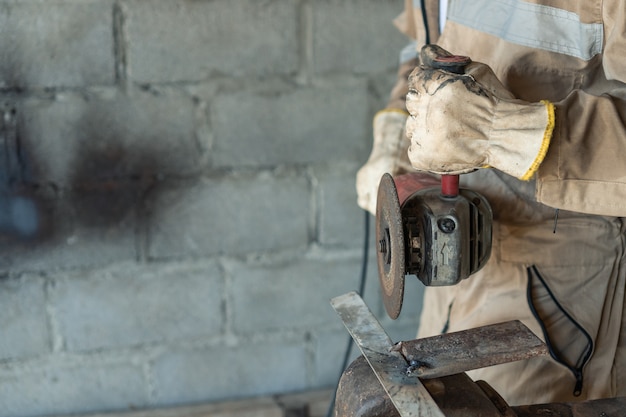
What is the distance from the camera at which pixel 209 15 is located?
2051 millimetres

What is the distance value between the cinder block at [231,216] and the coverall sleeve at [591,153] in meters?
1.20

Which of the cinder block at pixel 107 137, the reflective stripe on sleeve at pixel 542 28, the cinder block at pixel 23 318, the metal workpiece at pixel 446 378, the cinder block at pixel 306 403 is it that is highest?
the reflective stripe on sleeve at pixel 542 28

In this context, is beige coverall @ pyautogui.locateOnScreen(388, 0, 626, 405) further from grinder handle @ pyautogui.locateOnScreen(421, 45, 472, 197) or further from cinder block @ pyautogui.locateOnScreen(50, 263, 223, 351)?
cinder block @ pyautogui.locateOnScreen(50, 263, 223, 351)

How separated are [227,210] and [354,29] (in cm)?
70

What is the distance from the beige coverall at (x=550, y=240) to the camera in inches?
47.3

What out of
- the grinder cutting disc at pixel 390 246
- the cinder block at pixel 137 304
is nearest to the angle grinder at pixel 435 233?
the grinder cutting disc at pixel 390 246

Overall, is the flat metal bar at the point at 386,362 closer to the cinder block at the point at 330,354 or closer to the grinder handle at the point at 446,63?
the grinder handle at the point at 446,63

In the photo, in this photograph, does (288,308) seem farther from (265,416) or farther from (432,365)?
(432,365)

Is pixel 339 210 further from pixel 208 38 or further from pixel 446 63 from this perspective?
pixel 446 63

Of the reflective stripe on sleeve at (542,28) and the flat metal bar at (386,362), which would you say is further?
the reflective stripe on sleeve at (542,28)

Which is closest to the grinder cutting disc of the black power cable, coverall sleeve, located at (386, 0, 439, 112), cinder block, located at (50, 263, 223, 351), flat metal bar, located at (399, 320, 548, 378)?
flat metal bar, located at (399, 320, 548, 378)

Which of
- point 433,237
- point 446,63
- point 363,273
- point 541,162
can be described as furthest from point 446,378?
point 363,273

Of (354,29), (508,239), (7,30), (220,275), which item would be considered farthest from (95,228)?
(508,239)

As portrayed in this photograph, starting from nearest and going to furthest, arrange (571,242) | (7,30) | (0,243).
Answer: (571,242) < (7,30) < (0,243)
